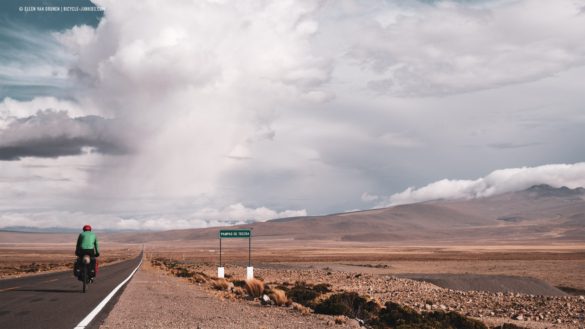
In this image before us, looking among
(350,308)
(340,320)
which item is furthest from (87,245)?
(340,320)

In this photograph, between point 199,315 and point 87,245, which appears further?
point 87,245

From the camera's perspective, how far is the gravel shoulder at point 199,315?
41.9 ft

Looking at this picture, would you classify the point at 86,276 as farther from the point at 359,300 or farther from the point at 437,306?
the point at 437,306

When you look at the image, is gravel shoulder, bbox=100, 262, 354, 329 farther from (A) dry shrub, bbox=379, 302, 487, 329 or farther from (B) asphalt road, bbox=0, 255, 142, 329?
(A) dry shrub, bbox=379, 302, 487, 329

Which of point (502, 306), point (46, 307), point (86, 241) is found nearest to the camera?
point (46, 307)

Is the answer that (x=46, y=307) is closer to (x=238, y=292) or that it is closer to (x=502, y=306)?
(x=238, y=292)

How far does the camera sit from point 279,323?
529 inches

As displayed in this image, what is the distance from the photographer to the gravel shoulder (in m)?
12.8

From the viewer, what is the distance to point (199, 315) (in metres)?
14.5

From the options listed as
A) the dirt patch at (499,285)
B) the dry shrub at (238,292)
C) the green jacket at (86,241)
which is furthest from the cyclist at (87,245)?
the dirt patch at (499,285)

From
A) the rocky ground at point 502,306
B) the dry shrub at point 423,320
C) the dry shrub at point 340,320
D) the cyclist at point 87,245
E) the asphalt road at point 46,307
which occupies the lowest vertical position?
the rocky ground at point 502,306

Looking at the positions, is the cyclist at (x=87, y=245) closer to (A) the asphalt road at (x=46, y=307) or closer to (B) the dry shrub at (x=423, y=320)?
(A) the asphalt road at (x=46, y=307)

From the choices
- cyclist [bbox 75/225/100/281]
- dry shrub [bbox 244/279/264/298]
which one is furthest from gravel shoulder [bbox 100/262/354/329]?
cyclist [bbox 75/225/100/281]

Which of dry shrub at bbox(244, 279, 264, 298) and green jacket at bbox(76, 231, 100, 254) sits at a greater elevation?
green jacket at bbox(76, 231, 100, 254)
